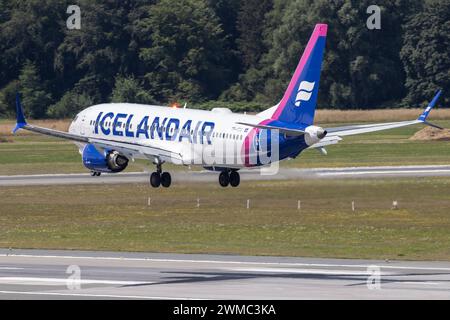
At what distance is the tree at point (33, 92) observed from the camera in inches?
7303

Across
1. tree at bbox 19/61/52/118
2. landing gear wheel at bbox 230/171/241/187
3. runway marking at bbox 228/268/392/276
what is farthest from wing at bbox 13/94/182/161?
tree at bbox 19/61/52/118

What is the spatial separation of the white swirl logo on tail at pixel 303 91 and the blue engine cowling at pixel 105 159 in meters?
15.4

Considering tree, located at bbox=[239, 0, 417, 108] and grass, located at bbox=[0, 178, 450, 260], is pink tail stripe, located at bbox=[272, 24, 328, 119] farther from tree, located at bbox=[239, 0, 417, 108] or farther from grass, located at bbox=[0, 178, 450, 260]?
tree, located at bbox=[239, 0, 417, 108]

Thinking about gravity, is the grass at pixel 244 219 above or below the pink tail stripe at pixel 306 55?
below

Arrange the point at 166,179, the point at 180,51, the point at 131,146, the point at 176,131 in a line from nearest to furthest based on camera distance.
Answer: the point at 176,131
the point at 131,146
the point at 166,179
the point at 180,51

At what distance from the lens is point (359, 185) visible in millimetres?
90062

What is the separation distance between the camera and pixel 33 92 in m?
189

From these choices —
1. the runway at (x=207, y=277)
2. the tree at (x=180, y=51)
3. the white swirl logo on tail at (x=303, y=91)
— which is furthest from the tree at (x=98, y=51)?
the runway at (x=207, y=277)

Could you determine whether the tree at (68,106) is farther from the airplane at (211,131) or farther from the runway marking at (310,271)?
the runway marking at (310,271)

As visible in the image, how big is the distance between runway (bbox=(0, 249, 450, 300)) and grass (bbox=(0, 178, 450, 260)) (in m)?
4.01

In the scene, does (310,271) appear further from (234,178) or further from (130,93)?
(130,93)

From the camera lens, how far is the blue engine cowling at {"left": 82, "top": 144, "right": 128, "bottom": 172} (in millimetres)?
89188

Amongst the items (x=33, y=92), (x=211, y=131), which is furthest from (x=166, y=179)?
(x=33, y=92)

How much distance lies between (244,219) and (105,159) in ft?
53.7
